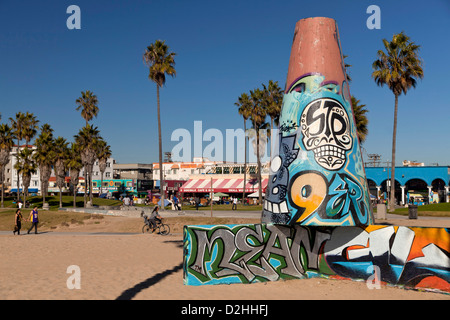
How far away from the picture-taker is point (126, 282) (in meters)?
11.2

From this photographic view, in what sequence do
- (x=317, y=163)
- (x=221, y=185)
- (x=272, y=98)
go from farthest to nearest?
(x=221, y=185), (x=272, y=98), (x=317, y=163)

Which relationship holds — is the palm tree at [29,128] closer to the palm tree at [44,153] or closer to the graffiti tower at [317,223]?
the palm tree at [44,153]

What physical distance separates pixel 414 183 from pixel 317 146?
53570 millimetres

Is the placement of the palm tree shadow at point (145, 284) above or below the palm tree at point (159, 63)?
below

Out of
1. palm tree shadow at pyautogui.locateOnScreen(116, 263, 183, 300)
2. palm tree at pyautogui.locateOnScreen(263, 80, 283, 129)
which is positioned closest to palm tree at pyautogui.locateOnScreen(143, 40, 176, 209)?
palm tree at pyautogui.locateOnScreen(263, 80, 283, 129)

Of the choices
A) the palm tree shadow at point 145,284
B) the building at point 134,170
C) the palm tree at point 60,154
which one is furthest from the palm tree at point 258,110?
the building at point 134,170

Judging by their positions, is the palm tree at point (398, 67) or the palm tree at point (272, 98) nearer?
the palm tree at point (398, 67)

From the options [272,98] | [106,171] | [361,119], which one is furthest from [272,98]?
[106,171]

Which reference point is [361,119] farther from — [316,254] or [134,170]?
[134,170]

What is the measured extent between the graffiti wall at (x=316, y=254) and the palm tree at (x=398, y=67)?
25.0 m

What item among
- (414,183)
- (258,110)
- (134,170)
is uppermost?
(258,110)

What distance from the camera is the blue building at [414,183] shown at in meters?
50.6

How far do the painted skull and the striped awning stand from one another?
44.7m
